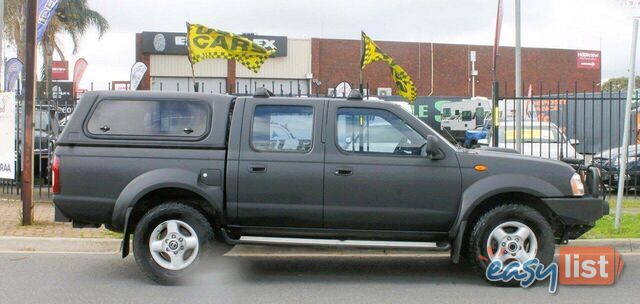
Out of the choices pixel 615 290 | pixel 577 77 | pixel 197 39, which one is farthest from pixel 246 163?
pixel 577 77

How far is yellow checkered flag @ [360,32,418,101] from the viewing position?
446 inches

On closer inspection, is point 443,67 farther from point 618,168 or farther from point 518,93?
point 618,168

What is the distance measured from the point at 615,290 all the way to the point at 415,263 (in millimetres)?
2223

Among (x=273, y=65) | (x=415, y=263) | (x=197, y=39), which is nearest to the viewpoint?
(x=415, y=263)

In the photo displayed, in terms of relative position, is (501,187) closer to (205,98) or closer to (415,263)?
(415,263)

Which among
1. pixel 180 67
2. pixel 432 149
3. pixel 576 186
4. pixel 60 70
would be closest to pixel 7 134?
pixel 432 149

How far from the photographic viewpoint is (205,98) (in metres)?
7.13

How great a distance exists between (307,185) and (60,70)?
36.6 meters

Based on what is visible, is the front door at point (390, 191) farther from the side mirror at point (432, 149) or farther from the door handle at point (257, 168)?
the door handle at point (257, 168)

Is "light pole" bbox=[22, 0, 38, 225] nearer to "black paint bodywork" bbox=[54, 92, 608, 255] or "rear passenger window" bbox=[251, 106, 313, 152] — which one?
"black paint bodywork" bbox=[54, 92, 608, 255]

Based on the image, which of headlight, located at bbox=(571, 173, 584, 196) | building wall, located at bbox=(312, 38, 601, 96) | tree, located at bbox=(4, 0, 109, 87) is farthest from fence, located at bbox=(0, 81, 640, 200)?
building wall, located at bbox=(312, 38, 601, 96)

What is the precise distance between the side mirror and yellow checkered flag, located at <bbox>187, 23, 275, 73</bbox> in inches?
187

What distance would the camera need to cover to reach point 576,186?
687 cm

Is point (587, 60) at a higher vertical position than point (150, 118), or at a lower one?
higher
